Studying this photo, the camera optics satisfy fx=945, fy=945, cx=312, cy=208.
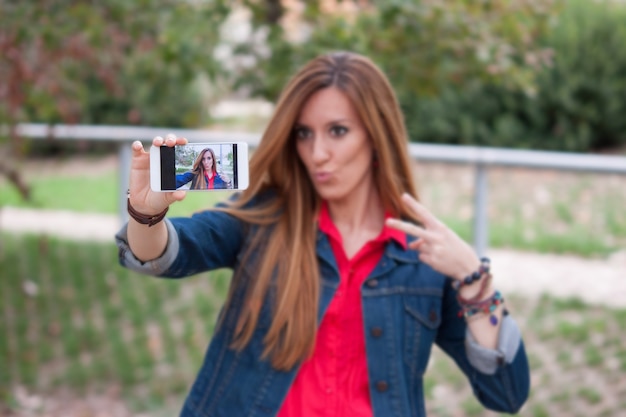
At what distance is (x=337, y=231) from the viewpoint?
268cm

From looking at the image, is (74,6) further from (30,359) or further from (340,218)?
(340,218)

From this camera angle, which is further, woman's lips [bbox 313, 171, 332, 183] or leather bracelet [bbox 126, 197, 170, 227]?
woman's lips [bbox 313, 171, 332, 183]

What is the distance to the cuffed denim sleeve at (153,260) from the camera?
2.25 m

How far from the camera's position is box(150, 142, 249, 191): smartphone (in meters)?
2.05

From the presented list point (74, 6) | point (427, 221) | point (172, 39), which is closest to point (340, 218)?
point (427, 221)

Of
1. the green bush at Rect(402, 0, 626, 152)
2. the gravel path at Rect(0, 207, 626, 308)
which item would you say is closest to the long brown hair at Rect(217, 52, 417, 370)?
the gravel path at Rect(0, 207, 626, 308)

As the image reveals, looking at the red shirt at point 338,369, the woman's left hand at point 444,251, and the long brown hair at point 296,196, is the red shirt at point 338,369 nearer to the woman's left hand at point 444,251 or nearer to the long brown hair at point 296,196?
the long brown hair at point 296,196

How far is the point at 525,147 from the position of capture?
10.8 meters

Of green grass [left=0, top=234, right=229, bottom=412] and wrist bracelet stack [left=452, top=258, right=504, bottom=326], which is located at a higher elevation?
wrist bracelet stack [left=452, top=258, right=504, bottom=326]

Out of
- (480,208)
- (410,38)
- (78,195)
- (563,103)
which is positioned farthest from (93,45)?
(563,103)

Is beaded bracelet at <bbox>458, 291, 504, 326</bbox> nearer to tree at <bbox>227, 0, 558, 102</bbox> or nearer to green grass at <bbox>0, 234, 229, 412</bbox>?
tree at <bbox>227, 0, 558, 102</bbox>

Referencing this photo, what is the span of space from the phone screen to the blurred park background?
2547 millimetres

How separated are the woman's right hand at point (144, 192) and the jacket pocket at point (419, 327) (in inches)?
31.6

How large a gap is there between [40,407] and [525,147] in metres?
7.22
